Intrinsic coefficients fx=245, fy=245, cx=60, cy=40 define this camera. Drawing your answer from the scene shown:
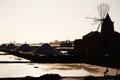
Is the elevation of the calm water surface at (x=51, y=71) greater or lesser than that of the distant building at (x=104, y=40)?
lesser

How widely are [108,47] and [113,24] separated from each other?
5.94m

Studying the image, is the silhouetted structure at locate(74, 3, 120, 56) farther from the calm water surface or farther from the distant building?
the calm water surface

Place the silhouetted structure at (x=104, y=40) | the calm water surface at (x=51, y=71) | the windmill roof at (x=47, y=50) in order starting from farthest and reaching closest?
the silhouetted structure at (x=104, y=40)
the windmill roof at (x=47, y=50)
the calm water surface at (x=51, y=71)

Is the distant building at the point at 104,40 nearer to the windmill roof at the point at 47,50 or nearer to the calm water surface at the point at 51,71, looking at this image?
the windmill roof at the point at 47,50

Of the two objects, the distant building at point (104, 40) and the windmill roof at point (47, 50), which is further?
the distant building at point (104, 40)

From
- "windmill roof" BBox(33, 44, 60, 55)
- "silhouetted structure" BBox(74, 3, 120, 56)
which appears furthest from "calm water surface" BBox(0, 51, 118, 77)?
"silhouetted structure" BBox(74, 3, 120, 56)

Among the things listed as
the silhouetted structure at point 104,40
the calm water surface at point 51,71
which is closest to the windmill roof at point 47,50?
the silhouetted structure at point 104,40

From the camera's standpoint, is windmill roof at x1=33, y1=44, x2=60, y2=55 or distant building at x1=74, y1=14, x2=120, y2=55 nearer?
windmill roof at x1=33, y1=44, x2=60, y2=55

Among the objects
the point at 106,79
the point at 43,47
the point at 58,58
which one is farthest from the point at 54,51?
the point at 106,79

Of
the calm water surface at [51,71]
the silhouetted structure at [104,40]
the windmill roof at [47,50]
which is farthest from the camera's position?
the silhouetted structure at [104,40]

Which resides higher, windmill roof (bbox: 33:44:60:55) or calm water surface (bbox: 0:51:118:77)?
windmill roof (bbox: 33:44:60:55)

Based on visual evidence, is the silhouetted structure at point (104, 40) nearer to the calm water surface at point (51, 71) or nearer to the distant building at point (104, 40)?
the distant building at point (104, 40)

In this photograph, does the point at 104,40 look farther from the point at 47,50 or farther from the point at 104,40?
the point at 47,50

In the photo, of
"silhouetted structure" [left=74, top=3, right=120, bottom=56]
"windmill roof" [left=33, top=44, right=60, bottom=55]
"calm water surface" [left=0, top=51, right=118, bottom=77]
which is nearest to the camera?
"calm water surface" [left=0, top=51, right=118, bottom=77]
